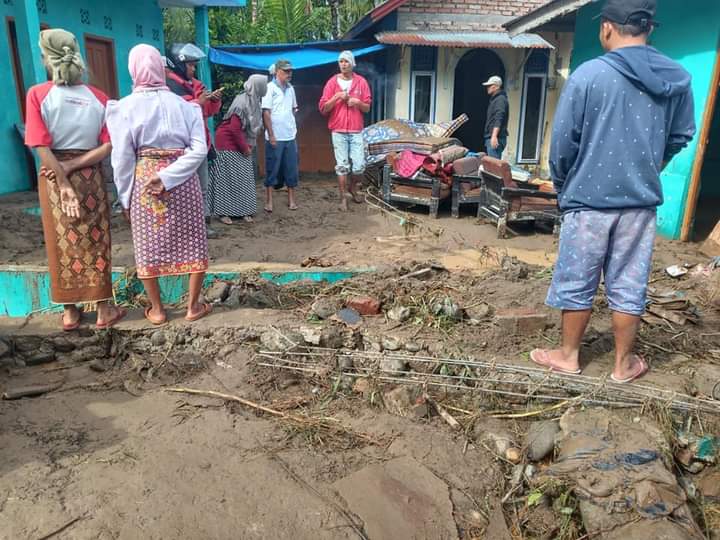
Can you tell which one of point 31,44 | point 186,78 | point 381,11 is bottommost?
point 186,78

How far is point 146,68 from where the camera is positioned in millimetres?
3367

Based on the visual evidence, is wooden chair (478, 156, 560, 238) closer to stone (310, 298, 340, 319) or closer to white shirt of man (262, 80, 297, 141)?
white shirt of man (262, 80, 297, 141)

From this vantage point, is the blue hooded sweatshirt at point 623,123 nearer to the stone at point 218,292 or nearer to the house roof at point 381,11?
the stone at point 218,292

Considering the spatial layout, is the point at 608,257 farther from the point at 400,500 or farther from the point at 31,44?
the point at 31,44

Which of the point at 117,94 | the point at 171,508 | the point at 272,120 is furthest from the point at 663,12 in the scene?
the point at 117,94

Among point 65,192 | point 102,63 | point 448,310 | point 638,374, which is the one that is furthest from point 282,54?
point 638,374

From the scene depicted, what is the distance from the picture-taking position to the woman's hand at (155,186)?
136 inches

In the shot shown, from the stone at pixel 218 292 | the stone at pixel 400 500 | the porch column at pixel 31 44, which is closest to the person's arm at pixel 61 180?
the stone at pixel 218 292

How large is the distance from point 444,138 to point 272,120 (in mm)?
2795

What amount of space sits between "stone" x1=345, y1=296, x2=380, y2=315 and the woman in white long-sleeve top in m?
1.09

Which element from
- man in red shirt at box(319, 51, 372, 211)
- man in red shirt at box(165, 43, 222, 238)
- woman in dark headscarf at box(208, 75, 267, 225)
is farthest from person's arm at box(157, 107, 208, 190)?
man in red shirt at box(319, 51, 372, 211)

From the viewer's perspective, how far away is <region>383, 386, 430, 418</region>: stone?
3.16m

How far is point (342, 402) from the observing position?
328 cm

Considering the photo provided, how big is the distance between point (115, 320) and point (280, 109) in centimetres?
439
